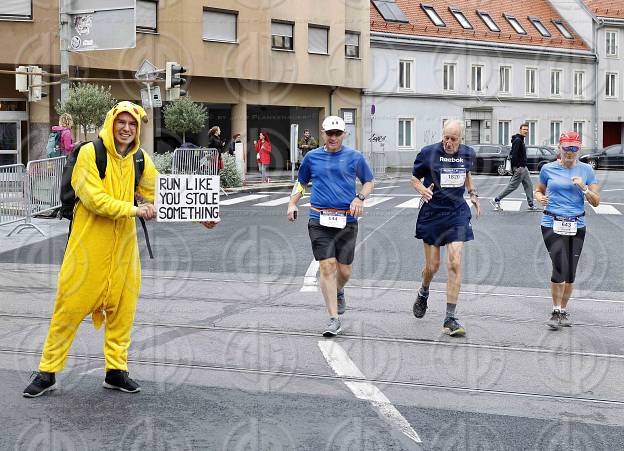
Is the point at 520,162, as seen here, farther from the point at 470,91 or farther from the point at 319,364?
the point at 470,91

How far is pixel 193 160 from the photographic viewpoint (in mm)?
27125

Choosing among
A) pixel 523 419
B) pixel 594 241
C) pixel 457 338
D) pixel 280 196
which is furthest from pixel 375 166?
pixel 523 419

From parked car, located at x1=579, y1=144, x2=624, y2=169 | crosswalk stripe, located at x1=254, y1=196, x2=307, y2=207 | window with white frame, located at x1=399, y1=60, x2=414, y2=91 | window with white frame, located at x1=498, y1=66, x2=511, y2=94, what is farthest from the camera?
window with white frame, located at x1=498, y1=66, x2=511, y2=94

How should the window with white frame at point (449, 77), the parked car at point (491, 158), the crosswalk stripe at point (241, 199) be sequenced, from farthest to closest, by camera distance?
the window with white frame at point (449, 77) < the parked car at point (491, 158) < the crosswalk stripe at point (241, 199)

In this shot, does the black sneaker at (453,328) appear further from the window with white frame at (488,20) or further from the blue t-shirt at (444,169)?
the window with white frame at (488,20)

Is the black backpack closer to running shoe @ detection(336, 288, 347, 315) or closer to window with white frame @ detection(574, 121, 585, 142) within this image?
running shoe @ detection(336, 288, 347, 315)

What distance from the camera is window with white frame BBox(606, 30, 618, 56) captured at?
59562mm

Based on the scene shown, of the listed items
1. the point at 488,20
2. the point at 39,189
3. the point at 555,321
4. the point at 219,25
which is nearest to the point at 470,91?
the point at 488,20

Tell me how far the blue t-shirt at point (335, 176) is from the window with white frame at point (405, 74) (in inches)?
1655

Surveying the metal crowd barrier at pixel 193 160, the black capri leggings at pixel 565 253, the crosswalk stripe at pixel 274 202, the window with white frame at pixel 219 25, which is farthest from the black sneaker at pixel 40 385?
the window with white frame at pixel 219 25

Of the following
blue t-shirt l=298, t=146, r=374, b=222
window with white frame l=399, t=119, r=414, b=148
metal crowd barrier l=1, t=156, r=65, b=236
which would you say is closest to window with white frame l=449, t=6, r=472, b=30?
window with white frame l=399, t=119, r=414, b=148

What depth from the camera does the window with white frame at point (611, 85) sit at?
5919 cm

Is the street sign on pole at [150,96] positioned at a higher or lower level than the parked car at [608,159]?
higher

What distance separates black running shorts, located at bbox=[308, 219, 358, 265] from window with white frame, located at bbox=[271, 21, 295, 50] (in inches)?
1292
